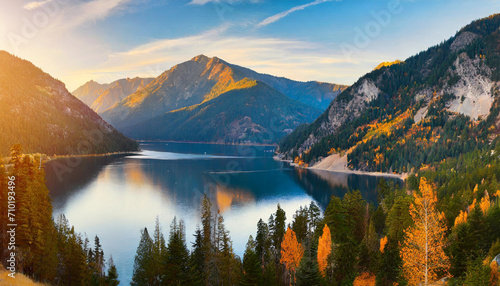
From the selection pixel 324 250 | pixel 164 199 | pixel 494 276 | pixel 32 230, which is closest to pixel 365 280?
pixel 324 250

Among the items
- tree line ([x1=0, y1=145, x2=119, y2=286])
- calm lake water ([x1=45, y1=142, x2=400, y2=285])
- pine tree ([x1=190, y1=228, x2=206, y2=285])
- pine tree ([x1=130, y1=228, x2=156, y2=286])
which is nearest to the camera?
tree line ([x1=0, y1=145, x2=119, y2=286])

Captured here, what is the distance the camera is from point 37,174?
54.2 m

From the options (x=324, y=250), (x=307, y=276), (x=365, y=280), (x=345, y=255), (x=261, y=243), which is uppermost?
(x=307, y=276)

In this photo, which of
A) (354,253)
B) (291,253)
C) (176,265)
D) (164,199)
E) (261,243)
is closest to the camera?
(176,265)

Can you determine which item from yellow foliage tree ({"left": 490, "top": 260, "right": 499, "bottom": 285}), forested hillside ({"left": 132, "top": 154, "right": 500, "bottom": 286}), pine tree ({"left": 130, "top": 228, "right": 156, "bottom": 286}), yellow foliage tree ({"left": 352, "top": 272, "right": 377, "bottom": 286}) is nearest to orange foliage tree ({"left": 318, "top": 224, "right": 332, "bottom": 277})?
forested hillside ({"left": 132, "top": 154, "right": 500, "bottom": 286})

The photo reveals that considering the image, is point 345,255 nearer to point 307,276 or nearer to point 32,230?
point 307,276

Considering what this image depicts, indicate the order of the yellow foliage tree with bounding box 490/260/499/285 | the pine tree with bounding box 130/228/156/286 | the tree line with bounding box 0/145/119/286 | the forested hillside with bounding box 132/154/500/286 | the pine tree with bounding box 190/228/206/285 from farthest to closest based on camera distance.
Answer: the pine tree with bounding box 130/228/156/286
the pine tree with bounding box 190/228/206/285
the tree line with bounding box 0/145/119/286
the yellow foliage tree with bounding box 490/260/499/285
the forested hillside with bounding box 132/154/500/286

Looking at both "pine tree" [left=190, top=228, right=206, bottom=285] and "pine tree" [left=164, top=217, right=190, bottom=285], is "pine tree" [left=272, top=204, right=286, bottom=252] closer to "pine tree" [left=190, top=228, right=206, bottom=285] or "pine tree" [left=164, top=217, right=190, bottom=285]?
"pine tree" [left=190, top=228, right=206, bottom=285]

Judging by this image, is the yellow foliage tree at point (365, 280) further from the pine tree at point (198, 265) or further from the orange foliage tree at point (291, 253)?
the pine tree at point (198, 265)

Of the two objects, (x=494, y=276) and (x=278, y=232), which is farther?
(x=278, y=232)

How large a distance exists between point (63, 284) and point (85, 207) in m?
68.8

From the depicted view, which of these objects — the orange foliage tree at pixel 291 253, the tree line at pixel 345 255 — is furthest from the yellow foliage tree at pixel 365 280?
the orange foliage tree at pixel 291 253

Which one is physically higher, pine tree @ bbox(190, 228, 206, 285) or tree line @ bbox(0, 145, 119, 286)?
tree line @ bbox(0, 145, 119, 286)

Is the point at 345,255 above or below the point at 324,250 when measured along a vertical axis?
below
